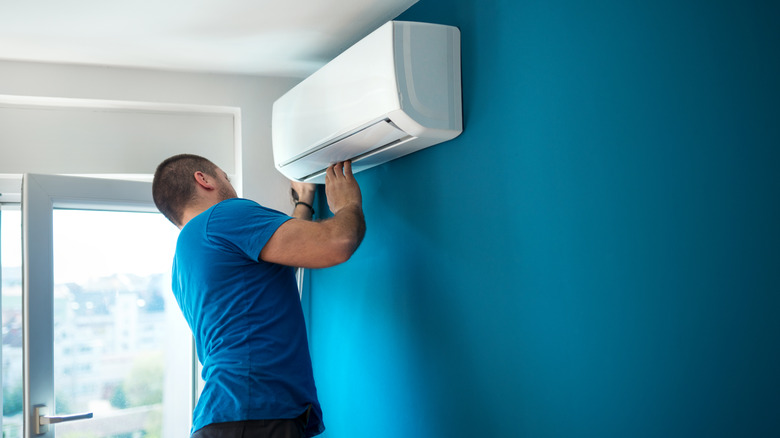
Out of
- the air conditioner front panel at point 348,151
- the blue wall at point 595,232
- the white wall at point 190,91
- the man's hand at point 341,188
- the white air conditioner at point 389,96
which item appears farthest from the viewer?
the white wall at point 190,91

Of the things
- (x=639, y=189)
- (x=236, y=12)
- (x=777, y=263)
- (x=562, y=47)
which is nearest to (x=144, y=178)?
(x=236, y=12)

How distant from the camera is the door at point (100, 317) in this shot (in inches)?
86.0

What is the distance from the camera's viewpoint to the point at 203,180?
1.95 meters

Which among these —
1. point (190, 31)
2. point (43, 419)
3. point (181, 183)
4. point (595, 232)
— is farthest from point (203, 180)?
point (595, 232)

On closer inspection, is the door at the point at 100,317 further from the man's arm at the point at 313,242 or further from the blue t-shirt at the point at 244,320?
the man's arm at the point at 313,242

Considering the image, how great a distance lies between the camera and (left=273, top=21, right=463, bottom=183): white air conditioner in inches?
64.0

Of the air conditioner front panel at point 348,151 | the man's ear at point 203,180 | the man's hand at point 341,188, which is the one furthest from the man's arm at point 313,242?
the man's ear at point 203,180

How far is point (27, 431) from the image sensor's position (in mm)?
2117

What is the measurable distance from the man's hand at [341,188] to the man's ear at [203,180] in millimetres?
346

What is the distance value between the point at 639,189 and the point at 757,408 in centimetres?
41

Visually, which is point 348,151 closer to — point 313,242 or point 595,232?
point 313,242

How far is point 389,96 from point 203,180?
0.67m

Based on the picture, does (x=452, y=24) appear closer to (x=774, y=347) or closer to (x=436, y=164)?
(x=436, y=164)

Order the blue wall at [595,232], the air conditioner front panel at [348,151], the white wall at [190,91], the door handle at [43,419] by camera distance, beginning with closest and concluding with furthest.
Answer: the blue wall at [595,232] → the air conditioner front panel at [348,151] → the door handle at [43,419] → the white wall at [190,91]
